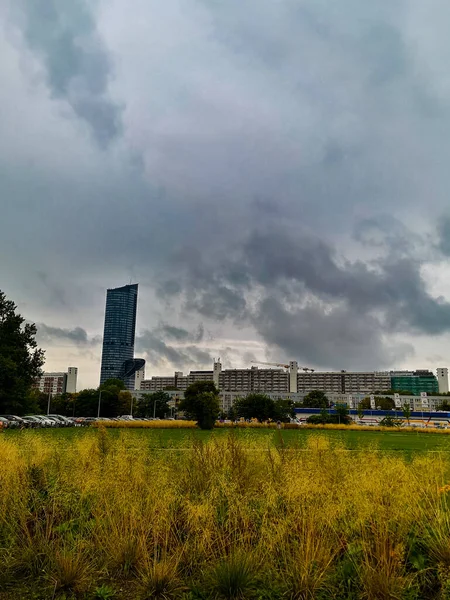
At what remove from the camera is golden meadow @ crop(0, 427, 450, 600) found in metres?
4.80

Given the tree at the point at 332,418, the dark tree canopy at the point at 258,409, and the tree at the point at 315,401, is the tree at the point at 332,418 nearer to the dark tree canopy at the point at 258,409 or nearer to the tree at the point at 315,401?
the dark tree canopy at the point at 258,409

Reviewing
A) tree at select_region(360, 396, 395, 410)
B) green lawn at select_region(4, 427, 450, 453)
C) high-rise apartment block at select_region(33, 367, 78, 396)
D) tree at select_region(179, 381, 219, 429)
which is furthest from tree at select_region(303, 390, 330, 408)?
green lawn at select_region(4, 427, 450, 453)

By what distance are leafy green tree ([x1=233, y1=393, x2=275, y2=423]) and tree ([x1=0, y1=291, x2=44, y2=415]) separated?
2751cm

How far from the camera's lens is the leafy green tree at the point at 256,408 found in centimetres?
6300

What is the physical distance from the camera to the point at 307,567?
469 cm

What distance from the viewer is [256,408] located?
6303cm

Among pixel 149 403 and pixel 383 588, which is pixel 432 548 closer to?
pixel 383 588

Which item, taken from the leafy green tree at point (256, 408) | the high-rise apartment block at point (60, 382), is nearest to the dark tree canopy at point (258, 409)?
the leafy green tree at point (256, 408)

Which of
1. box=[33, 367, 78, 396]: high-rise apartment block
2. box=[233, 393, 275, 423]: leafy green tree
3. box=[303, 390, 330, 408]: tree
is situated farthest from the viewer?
box=[33, 367, 78, 396]: high-rise apartment block

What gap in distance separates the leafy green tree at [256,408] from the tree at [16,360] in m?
27.5

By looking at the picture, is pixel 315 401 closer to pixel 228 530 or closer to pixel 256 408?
pixel 256 408

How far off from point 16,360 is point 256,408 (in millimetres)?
31300

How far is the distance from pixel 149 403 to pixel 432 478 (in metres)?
93.4

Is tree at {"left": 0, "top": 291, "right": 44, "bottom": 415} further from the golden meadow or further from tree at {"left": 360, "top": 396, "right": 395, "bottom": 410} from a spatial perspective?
tree at {"left": 360, "top": 396, "right": 395, "bottom": 410}
